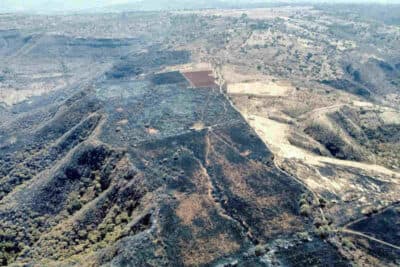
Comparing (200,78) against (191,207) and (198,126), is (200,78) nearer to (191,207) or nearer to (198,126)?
(198,126)

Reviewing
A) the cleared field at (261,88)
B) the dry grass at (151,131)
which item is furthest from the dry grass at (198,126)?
the cleared field at (261,88)

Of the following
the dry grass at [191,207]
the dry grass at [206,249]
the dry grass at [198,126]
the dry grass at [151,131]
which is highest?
the dry grass at [198,126]

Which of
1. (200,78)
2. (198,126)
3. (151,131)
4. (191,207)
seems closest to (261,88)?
(200,78)

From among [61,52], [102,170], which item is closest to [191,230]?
[102,170]

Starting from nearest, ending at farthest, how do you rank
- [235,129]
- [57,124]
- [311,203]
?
[311,203]
[235,129]
[57,124]

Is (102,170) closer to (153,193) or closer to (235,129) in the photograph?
(153,193)

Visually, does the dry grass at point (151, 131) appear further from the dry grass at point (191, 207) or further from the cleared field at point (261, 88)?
the cleared field at point (261, 88)

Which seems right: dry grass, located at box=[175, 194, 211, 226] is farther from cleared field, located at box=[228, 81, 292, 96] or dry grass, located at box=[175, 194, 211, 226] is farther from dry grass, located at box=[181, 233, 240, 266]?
cleared field, located at box=[228, 81, 292, 96]

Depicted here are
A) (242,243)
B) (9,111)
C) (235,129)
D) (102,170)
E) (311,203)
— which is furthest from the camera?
(9,111)
